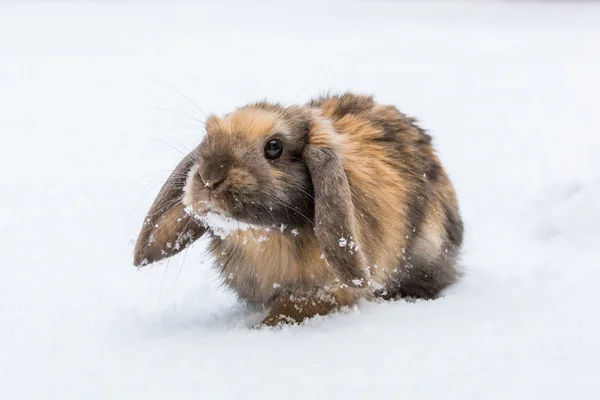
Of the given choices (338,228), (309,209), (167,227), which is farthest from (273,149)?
(167,227)

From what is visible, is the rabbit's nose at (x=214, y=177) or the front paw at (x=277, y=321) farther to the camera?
the front paw at (x=277, y=321)

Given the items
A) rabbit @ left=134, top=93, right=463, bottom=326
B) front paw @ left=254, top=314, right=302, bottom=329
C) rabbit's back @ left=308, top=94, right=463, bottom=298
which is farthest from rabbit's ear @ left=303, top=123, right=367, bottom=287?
front paw @ left=254, top=314, right=302, bottom=329

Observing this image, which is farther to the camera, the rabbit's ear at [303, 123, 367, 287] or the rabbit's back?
the rabbit's back

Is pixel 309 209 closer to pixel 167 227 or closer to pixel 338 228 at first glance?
pixel 338 228

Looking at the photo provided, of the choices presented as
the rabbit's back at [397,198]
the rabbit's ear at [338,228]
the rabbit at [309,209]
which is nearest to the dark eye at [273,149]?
the rabbit at [309,209]

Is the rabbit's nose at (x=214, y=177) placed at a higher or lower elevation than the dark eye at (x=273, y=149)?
lower

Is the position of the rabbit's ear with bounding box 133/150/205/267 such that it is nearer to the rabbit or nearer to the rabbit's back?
the rabbit

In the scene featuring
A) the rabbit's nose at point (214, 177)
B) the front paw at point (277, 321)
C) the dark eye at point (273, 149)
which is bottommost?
the front paw at point (277, 321)

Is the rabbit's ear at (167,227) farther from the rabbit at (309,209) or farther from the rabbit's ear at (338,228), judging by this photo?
the rabbit's ear at (338,228)
